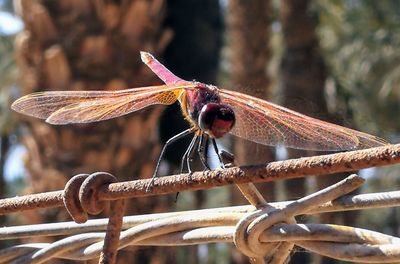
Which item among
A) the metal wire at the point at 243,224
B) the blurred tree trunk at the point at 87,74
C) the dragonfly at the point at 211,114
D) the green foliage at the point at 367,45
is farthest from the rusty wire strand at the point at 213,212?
the green foliage at the point at 367,45

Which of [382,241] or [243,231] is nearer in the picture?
[382,241]

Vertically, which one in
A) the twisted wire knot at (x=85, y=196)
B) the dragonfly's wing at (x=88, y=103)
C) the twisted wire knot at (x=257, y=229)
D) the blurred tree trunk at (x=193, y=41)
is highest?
the blurred tree trunk at (x=193, y=41)

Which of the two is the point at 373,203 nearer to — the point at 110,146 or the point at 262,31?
the point at 110,146

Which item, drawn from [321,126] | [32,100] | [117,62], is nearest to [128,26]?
[117,62]

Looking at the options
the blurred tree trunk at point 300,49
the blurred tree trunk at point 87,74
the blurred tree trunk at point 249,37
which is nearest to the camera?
the blurred tree trunk at point 87,74

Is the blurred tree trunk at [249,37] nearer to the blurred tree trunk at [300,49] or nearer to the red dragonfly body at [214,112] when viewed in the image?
the blurred tree trunk at [300,49]

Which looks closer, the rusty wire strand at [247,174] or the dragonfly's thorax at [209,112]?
the rusty wire strand at [247,174]

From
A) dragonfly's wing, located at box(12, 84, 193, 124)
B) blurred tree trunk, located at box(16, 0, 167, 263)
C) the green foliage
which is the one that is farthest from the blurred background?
the green foliage
